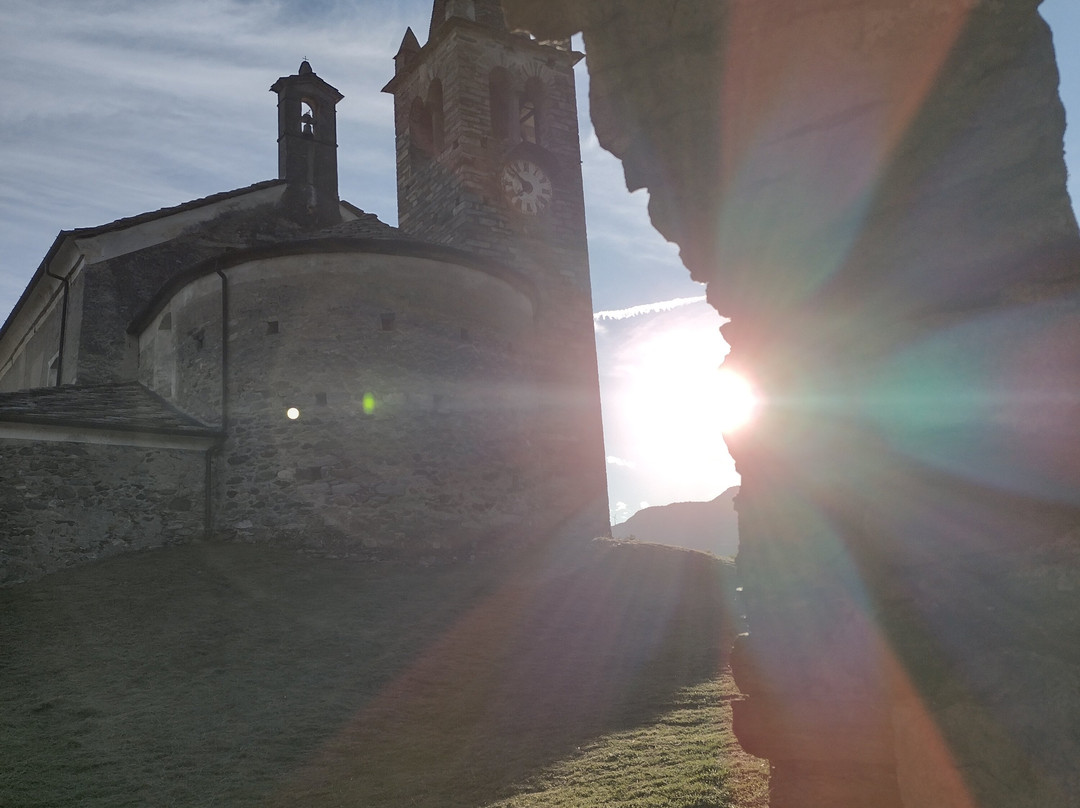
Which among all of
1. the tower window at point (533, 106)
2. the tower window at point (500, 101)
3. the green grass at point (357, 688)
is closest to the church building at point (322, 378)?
the tower window at point (500, 101)

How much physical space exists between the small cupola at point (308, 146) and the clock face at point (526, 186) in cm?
517

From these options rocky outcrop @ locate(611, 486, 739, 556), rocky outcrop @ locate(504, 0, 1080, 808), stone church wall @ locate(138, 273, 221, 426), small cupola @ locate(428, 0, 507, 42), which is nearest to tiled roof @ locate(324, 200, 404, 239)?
stone church wall @ locate(138, 273, 221, 426)

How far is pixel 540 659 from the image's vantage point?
9.10 m

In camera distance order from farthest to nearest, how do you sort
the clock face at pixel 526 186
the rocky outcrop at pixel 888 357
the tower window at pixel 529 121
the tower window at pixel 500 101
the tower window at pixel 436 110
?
the tower window at pixel 529 121 → the tower window at pixel 436 110 → the tower window at pixel 500 101 → the clock face at pixel 526 186 → the rocky outcrop at pixel 888 357

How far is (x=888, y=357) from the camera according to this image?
260 cm

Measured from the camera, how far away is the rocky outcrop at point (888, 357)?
2213 mm

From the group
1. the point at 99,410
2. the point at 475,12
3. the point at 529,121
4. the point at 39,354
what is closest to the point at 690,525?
the point at 529,121

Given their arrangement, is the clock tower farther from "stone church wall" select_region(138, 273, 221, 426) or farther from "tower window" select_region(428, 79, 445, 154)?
"stone church wall" select_region(138, 273, 221, 426)

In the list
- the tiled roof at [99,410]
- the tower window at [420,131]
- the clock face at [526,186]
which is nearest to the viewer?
the tiled roof at [99,410]

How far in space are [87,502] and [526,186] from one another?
1302 centimetres

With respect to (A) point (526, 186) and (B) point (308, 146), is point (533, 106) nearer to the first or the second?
(A) point (526, 186)

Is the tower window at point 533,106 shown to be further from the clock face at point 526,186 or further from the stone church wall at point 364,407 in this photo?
the stone church wall at point 364,407

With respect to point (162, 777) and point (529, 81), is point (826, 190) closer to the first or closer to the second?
point (162, 777)

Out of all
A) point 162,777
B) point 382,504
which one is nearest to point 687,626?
point 382,504
